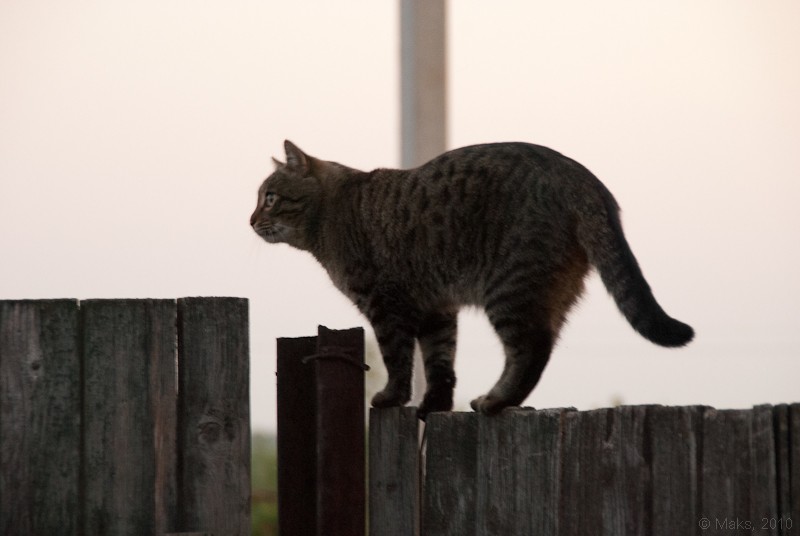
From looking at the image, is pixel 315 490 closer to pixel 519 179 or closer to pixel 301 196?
pixel 519 179

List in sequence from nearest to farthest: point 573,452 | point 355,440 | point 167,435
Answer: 1. point 573,452
2. point 167,435
3. point 355,440

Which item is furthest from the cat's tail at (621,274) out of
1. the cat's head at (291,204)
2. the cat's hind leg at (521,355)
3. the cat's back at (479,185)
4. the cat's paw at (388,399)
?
the cat's head at (291,204)

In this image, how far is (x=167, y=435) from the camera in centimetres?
253

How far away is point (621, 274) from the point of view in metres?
3.10

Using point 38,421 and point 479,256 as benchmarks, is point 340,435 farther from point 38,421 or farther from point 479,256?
point 479,256

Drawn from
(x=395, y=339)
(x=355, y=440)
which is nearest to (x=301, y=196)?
(x=395, y=339)

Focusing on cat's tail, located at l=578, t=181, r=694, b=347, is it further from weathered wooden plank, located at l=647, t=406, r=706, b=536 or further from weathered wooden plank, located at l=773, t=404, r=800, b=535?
weathered wooden plank, located at l=773, t=404, r=800, b=535

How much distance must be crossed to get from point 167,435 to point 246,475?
0.22 meters

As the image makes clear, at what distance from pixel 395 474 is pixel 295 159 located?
1.93 m

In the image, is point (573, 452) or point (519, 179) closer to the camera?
point (573, 452)

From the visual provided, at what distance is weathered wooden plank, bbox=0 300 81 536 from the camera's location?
2.43 m

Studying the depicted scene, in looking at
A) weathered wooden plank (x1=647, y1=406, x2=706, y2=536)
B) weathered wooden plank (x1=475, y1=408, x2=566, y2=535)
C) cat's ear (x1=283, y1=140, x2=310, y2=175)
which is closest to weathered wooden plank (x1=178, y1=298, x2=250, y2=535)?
weathered wooden plank (x1=475, y1=408, x2=566, y2=535)

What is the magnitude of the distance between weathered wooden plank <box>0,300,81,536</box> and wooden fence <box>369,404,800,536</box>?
794 millimetres

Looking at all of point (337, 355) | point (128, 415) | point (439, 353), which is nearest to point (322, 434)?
point (337, 355)
